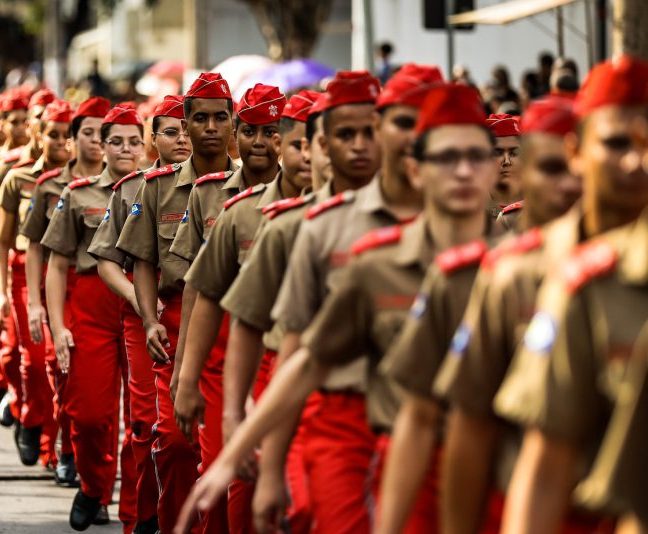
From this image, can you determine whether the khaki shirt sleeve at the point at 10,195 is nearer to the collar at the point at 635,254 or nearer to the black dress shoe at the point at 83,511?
the black dress shoe at the point at 83,511

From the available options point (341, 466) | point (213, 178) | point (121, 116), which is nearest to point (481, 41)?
point (121, 116)

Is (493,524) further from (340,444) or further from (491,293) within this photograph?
(340,444)

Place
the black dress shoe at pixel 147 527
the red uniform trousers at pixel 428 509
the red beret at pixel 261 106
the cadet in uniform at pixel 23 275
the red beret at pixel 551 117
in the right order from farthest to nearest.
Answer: the cadet in uniform at pixel 23 275
the black dress shoe at pixel 147 527
the red beret at pixel 261 106
the red uniform trousers at pixel 428 509
the red beret at pixel 551 117

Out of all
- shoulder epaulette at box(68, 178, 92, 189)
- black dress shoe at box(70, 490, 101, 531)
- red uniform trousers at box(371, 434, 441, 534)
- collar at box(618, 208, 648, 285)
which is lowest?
black dress shoe at box(70, 490, 101, 531)

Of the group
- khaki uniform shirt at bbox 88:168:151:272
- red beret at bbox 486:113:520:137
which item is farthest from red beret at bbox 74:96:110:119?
red beret at bbox 486:113:520:137

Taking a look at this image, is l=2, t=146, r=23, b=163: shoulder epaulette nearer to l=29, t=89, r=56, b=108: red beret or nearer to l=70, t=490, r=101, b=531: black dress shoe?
l=29, t=89, r=56, b=108: red beret

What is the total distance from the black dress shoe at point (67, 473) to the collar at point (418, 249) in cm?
692

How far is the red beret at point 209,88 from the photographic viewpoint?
10.1 metres

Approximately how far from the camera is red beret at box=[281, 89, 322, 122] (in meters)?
8.52

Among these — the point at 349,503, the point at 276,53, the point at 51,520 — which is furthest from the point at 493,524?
the point at 276,53

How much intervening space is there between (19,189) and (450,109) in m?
8.54

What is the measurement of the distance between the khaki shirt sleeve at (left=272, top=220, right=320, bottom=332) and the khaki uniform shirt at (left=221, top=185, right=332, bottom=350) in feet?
1.76

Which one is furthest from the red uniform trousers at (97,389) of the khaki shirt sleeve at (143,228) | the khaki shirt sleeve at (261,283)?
the khaki shirt sleeve at (261,283)

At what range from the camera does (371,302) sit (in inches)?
219
